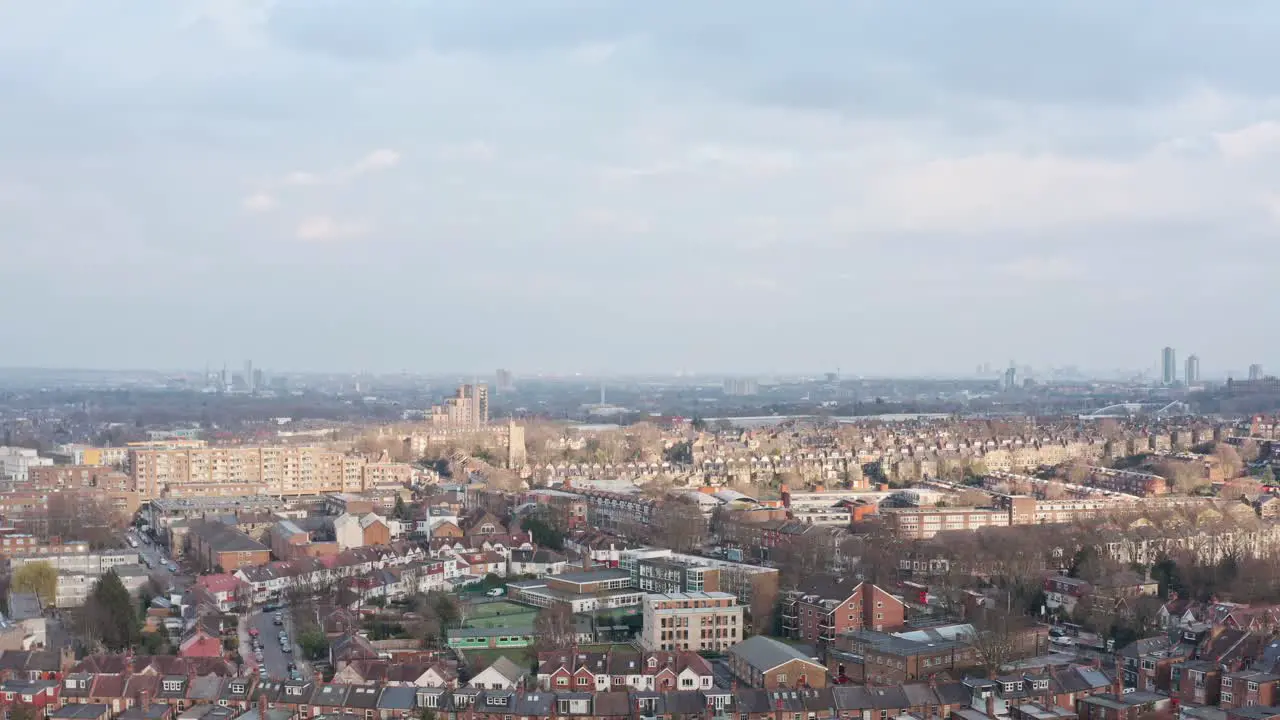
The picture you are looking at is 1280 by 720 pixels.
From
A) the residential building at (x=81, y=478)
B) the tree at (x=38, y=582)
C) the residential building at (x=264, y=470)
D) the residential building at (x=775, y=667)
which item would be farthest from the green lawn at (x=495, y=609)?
the residential building at (x=81, y=478)

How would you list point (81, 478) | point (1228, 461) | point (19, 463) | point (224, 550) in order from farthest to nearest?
point (1228, 461) → point (19, 463) → point (81, 478) → point (224, 550)

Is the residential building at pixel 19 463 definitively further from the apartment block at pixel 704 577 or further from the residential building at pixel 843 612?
the residential building at pixel 843 612

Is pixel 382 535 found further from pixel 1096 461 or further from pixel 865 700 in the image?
pixel 1096 461

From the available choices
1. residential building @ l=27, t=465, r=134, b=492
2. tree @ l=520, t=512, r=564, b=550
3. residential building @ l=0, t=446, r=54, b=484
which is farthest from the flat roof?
residential building @ l=0, t=446, r=54, b=484

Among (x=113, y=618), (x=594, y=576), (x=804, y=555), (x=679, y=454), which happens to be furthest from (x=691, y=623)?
(x=679, y=454)

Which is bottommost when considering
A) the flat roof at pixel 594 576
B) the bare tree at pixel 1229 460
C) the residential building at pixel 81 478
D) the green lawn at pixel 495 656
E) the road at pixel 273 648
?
the road at pixel 273 648

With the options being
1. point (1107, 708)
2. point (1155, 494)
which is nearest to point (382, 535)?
point (1107, 708)

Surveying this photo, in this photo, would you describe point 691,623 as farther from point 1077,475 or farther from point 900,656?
point 1077,475
